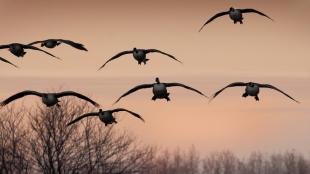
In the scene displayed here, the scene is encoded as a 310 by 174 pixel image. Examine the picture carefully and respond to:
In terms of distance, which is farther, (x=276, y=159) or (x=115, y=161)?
(x=276, y=159)

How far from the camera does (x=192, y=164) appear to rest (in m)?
179

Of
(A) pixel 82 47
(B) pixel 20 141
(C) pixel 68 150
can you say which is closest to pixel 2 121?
(B) pixel 20 141

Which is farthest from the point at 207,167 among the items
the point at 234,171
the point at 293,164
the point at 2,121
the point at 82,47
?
the point at 82,47

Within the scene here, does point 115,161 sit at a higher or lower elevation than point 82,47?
lower

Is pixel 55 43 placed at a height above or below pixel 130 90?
above

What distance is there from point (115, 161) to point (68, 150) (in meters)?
3.48

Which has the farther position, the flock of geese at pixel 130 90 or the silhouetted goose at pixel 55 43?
the silhouetted goose at pixel 55 43

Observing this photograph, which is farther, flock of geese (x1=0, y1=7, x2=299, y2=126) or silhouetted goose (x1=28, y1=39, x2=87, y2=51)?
silhouetted goose (x1=28, y1=39, x2=87, y2=51)

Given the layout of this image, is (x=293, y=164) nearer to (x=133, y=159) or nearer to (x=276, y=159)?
(x=276, y=159)

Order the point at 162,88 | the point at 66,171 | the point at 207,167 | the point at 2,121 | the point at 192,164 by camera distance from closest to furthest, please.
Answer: the point at 162,88, the point at 66,171, the point at 2,121, the point at 192,164, the point at 207,167

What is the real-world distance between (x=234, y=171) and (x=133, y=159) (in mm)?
132901

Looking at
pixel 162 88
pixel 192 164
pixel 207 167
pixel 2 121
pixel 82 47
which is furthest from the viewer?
pixel 207 167

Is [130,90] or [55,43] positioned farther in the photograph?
[55,43]

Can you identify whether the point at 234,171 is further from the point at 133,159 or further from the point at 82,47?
the point at 82,47
